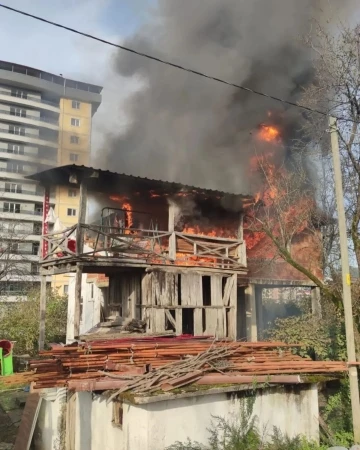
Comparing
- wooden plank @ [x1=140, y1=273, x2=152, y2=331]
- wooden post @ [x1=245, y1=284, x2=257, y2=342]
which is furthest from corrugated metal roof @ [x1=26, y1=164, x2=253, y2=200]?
wooden post @ [x1=245, y1=284, x2=257, y2=342]

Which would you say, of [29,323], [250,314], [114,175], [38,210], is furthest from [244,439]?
[38,210]

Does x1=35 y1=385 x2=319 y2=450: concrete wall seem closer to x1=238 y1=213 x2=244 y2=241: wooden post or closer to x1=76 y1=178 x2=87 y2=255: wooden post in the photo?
x1=76 y1=178 x2=87 y2=255: wooden post

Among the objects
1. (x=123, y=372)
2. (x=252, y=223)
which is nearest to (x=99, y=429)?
(x=123, y=372)

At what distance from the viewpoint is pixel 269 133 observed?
20.4 meters

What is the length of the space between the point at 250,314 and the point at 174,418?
11.3m

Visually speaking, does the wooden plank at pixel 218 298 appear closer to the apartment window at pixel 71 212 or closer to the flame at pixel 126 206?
the flame at pixel 126 206

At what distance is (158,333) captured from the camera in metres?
13.2

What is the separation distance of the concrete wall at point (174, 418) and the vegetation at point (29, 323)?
41.9ft

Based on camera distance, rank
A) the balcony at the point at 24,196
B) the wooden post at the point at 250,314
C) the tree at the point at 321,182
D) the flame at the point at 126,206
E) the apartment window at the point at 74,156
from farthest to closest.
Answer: the balcony at the point at 24,196, the apartment window at the point at 74,156, the wooden post at the point at 250,314, the flame at the point at 126,206, the tree at the point at 321,182

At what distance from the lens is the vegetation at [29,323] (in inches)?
809

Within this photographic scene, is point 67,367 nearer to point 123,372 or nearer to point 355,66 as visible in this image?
point 123,372

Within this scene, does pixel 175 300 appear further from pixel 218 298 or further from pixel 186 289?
pixel 218 298

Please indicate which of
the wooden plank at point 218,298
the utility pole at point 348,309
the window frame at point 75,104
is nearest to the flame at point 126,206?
the wooden plank at point 218,298

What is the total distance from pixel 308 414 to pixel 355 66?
9110 mm
